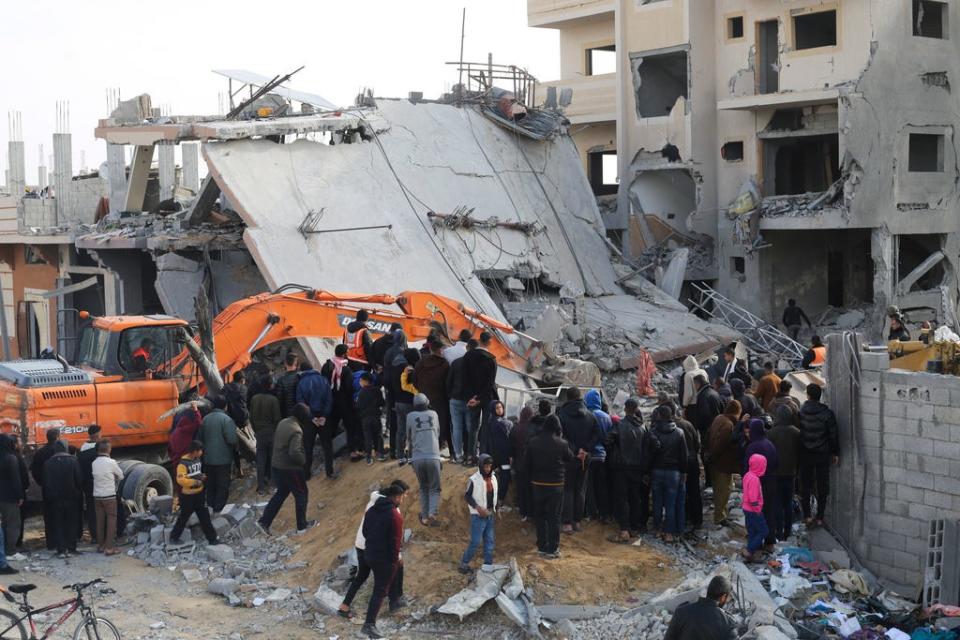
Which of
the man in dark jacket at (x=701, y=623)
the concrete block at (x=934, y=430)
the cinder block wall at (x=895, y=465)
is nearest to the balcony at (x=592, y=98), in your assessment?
the cinder block wall at (x=895, y=465)

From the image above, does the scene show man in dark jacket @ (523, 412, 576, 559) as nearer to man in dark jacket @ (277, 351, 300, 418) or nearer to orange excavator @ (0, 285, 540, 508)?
man in dark jacket @ (277, 351, 300, 418)

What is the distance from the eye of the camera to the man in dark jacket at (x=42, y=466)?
14.0m

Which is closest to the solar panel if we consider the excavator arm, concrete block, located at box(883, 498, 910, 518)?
the excavator arm

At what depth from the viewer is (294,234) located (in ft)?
65.1

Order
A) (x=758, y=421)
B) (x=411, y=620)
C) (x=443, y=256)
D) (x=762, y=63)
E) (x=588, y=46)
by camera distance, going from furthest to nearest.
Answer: (x=588, y=46), (x=762, y=63), (x=443, y=256), (x=758, y=421), (x=411, y=620)

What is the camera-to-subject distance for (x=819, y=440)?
13.3 meters

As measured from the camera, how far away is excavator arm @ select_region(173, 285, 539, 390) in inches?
631

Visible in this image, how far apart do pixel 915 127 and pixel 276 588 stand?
1838 cm

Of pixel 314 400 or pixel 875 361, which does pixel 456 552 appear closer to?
pixel 314 400

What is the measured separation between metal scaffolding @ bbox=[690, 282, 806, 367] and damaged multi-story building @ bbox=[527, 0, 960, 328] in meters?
Answer: 1.15

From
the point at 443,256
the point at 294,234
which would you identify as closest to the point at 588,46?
the point at 443,256

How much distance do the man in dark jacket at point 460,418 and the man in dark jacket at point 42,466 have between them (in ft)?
14.6

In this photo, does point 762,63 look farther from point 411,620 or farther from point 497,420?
point 411,620

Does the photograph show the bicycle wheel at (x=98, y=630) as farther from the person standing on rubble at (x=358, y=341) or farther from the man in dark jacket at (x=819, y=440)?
the man in dark jacket at (x=819, y=440)
